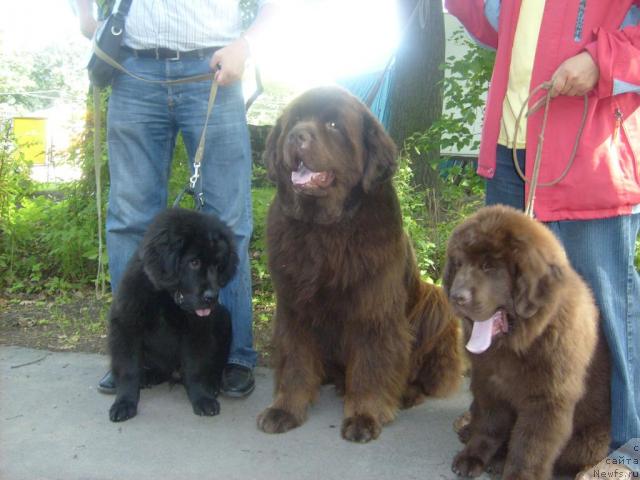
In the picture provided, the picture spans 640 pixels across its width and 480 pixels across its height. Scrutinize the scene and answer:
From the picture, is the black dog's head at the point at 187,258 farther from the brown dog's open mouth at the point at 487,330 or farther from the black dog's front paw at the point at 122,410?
the brown dog's open mouth at the point at 487,330

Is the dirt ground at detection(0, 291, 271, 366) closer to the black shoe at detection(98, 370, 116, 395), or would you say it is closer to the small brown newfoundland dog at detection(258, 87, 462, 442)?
the black shoe at detection(98, 370, 116, 395)

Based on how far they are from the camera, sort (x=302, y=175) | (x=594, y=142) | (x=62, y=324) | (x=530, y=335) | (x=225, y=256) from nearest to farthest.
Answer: (x=530, y=335)
(x=594, y=142)
(x=302, y=175)
(x=225, y=256)
(x=62, y=324)

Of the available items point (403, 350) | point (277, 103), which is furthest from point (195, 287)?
point (277, 103)

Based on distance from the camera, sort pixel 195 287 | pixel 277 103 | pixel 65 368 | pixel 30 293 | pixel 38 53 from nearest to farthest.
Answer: pixel 195 287 → pixel 65 368 → pixel 30 293 → pixel 277 103 → pixel 38 53

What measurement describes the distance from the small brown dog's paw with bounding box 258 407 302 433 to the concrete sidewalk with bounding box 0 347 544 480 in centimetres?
4

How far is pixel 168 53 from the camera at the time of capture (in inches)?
138

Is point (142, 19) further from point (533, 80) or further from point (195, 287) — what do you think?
point (533, 80)

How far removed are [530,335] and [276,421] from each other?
1446 millimetres

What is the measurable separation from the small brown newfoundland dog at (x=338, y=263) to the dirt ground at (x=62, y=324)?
99cm

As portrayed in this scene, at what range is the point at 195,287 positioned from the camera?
3.12 meters

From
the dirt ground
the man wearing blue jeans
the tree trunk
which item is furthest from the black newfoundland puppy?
the tree trunk

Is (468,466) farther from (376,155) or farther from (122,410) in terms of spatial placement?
(122,410)

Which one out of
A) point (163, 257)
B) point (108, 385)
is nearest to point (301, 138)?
point (163, 257)

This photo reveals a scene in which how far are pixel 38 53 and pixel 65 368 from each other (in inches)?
2196
